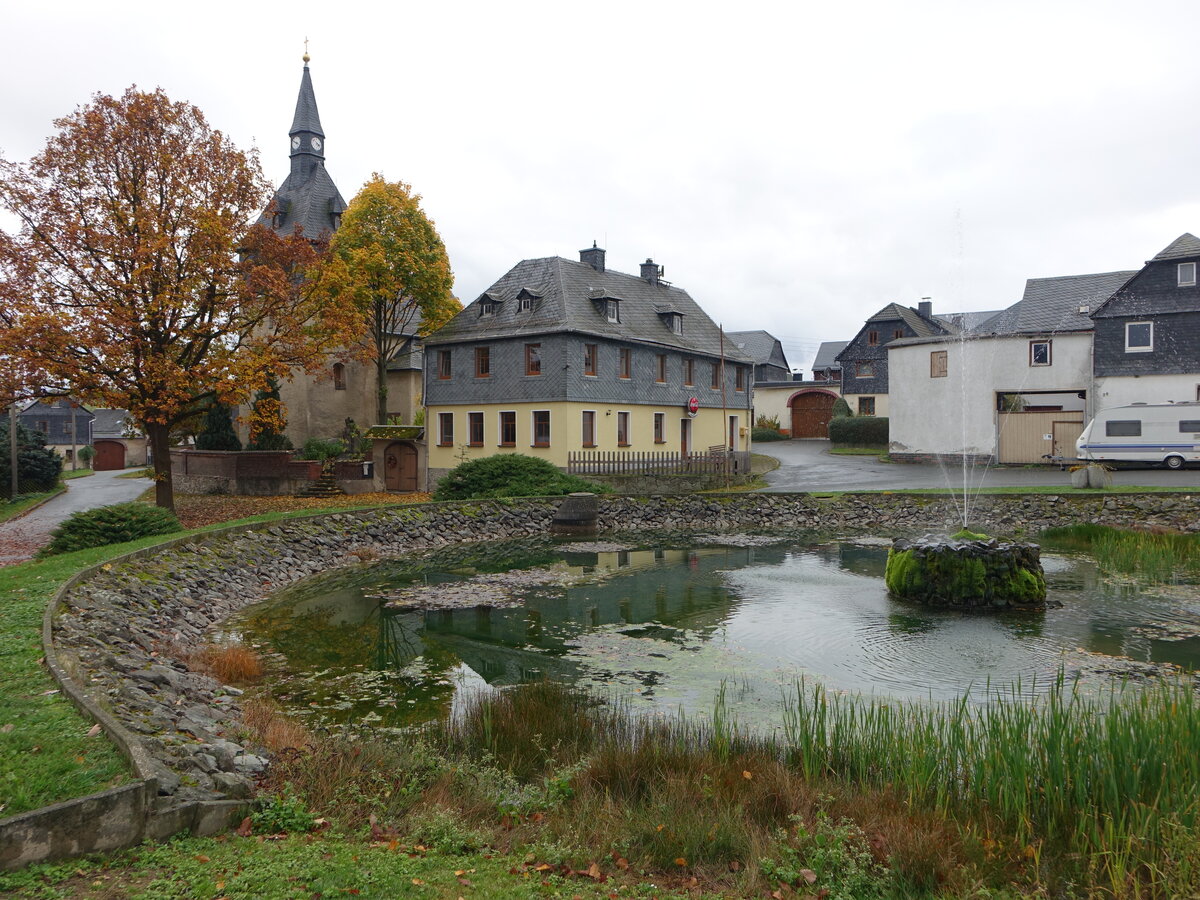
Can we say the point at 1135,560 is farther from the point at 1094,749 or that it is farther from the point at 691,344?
the point at 691,344

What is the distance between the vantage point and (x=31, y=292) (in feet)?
71.8

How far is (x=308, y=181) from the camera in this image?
49969mm

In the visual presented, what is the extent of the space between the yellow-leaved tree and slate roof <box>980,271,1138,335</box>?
29.4 metres

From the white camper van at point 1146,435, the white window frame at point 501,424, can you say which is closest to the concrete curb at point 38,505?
the white window frame at point 501,424

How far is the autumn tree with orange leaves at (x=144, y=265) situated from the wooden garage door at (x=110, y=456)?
4963 centimetres

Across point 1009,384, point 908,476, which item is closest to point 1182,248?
point 1009,384

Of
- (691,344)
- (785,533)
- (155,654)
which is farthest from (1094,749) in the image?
(691,344)

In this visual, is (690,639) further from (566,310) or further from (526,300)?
(526,300)

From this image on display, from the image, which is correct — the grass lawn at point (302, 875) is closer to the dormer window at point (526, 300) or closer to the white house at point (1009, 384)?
the dormer window at point (526, 300)

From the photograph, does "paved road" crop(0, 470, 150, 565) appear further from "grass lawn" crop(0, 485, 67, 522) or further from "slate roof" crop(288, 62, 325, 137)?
"slate roof" crop(288, 62, 325, 137)

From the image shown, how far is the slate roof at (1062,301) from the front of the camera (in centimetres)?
4144

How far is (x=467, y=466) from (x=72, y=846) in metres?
25.8

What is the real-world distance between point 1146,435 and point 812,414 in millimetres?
34726

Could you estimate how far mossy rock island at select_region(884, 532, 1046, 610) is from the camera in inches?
631
